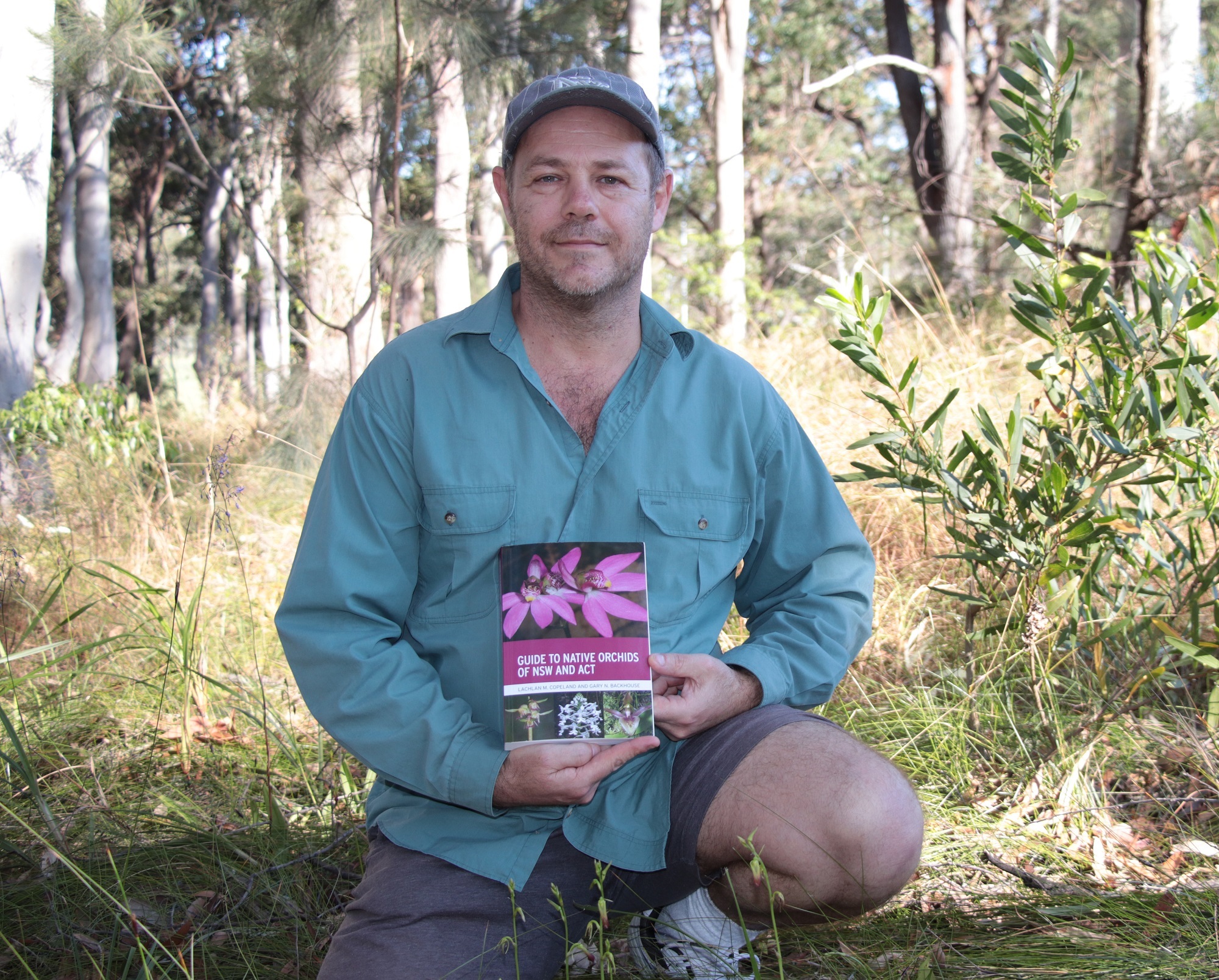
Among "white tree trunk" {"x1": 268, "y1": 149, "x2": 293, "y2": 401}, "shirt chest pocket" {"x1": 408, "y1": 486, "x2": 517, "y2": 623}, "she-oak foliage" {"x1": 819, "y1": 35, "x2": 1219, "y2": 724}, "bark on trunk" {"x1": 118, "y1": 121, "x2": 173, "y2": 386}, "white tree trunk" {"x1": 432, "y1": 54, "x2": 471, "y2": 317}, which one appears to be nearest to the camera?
"shirt chest pocket" {"x1": 408, "y1": 486, "x2": 517, "y2": 623}

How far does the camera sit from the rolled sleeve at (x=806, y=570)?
2.09 meters

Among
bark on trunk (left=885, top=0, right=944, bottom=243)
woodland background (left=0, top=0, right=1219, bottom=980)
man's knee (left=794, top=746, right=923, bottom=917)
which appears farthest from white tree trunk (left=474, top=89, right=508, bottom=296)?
man's knee (left=794, top=746, right=923, bottom=917)

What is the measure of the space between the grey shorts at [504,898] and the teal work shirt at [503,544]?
4 centimetres

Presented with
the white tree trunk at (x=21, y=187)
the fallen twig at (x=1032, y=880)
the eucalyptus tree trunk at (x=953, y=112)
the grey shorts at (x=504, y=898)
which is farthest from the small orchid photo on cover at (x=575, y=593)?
the eucalyptus tree trunk at (x=953, y=112)

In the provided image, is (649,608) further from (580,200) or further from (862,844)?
(580,200)

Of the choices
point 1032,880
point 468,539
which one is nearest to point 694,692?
point 468,539

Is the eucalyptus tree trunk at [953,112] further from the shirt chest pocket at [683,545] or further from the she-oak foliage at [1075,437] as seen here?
the shirt chest pocket at [683,545]

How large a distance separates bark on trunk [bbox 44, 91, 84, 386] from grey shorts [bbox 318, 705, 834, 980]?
13768 millimetres

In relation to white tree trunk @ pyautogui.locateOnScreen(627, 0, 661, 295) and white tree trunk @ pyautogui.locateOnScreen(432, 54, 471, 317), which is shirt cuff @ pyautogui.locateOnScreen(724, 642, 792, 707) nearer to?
white tree trunk @ pyautogui.locateOnScreen(432, 54, 471, 317)

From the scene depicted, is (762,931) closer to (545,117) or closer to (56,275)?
(545,117)

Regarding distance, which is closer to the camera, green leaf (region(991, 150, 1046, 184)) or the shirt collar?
the shirt collar

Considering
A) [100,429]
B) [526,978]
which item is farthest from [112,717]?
[100,429]

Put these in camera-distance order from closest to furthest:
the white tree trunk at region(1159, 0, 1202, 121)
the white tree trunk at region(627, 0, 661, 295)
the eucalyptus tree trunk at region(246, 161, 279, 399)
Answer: the white tree trunk at region(1159, 0, 1202, 121), the white tree trunk at region(627, 0, 661, 295), the eucalyptus tree trunk at region(246, 161, 279, 399)

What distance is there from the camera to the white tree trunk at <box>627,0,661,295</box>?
8.77m
